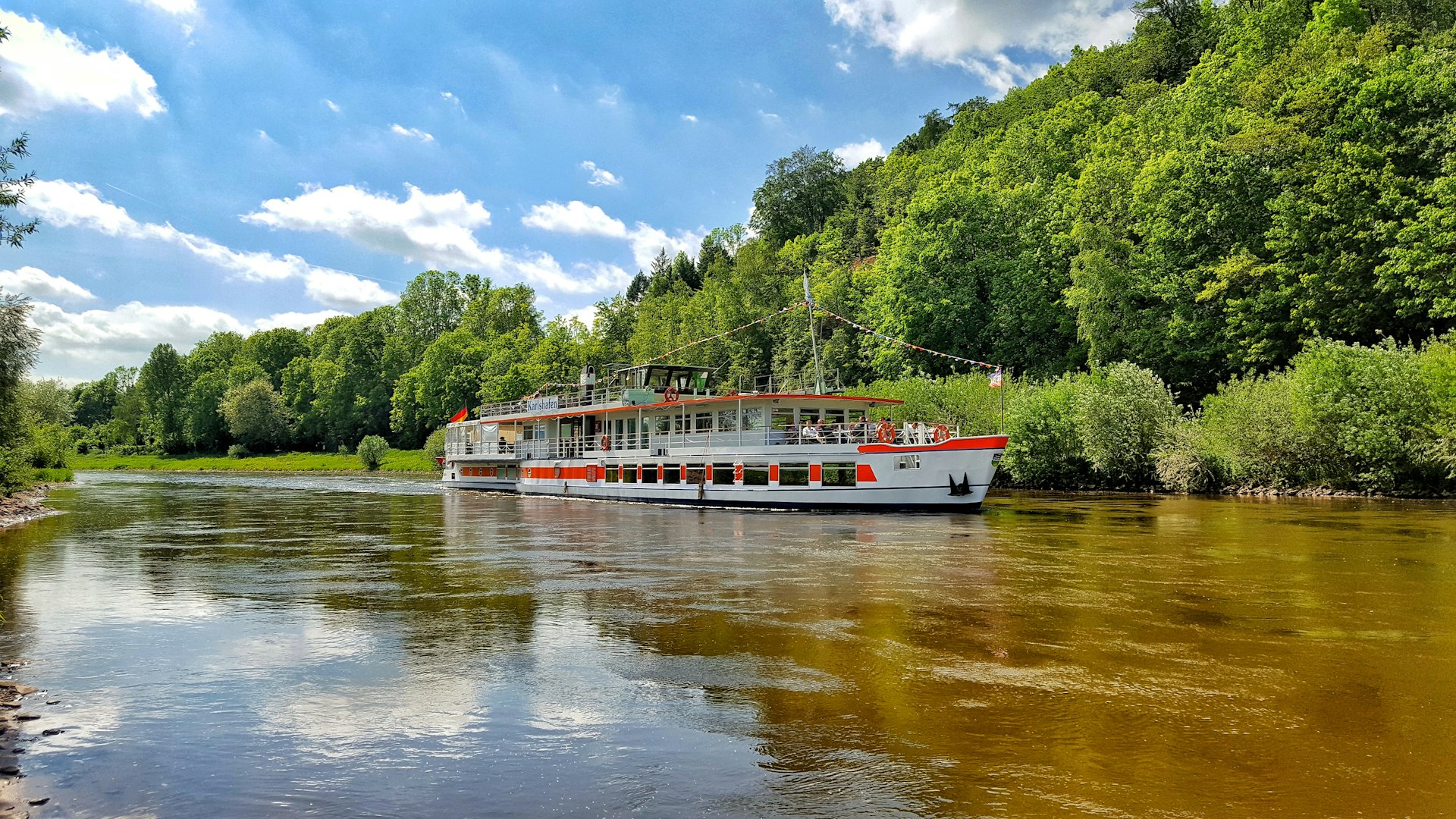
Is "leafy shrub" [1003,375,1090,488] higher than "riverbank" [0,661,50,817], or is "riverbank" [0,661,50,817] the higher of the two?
"leafy shrub" [1003,375,1090,488]

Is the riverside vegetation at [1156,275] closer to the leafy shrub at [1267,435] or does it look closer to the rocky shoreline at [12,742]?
the leafy shrub at [1267,435]

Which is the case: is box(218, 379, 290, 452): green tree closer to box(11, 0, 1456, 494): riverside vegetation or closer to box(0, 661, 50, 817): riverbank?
box(11, 0, 1456, 494): riverside vegetation

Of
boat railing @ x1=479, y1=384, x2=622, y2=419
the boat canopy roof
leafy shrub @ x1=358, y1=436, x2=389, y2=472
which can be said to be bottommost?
leafy shrub @ x1=358, y1=436, x2=389, y2=472

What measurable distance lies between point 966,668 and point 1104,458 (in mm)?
42341

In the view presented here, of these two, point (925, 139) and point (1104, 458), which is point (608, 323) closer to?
point (925, 139)

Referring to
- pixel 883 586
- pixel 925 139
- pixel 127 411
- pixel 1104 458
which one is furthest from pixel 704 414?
pixel 127 411

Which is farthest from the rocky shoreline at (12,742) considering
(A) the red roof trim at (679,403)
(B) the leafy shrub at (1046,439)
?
(B) the leafy shrub at (1046,439)

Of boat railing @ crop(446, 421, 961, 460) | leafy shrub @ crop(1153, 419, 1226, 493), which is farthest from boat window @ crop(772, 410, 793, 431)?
leafy shrub @ crop(1153, 419, 1226, 493)

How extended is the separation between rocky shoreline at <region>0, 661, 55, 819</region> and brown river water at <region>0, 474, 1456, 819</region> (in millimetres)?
108

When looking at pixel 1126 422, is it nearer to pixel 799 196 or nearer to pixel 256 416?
pixel 799 196

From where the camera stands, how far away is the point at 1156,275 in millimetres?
60344

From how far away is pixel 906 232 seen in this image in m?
75.1

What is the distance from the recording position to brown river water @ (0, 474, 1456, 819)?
284 inches

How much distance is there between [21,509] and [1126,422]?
51.8 metres
